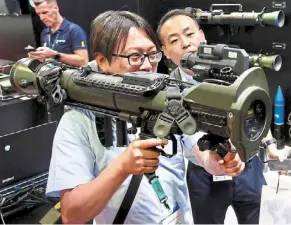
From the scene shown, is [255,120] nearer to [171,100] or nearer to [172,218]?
[171,100]

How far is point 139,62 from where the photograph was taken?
0.98 m

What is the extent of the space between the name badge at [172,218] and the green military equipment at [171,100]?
0.31 m

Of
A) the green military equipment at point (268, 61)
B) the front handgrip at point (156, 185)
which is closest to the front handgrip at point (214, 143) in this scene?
the front handgrip at point (156, 185)

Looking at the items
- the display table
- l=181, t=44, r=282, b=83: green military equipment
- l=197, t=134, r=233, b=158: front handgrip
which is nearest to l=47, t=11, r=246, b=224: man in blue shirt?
l=197, t=134, r=233, b=158: front handgrip

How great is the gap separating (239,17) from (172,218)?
85.2 inches

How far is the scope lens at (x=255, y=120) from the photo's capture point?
704 mm

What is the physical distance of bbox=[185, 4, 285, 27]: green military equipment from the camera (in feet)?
9.11

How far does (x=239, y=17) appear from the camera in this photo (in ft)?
9.56

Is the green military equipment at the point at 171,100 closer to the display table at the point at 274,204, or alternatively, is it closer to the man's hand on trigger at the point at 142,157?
the man's hand on trigger at the point at 142,157

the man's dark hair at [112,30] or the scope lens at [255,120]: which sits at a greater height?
the man's dark hair at [112,30]

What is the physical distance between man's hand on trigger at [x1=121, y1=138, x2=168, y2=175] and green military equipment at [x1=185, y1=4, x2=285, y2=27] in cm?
199

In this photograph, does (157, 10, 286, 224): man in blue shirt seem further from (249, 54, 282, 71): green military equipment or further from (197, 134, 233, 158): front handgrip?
(249, 54, 282, 71): green military equipment

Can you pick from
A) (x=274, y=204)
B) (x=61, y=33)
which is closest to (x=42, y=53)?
(x=61, y=33)

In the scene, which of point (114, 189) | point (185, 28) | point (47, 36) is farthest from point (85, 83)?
point (47, 36)
